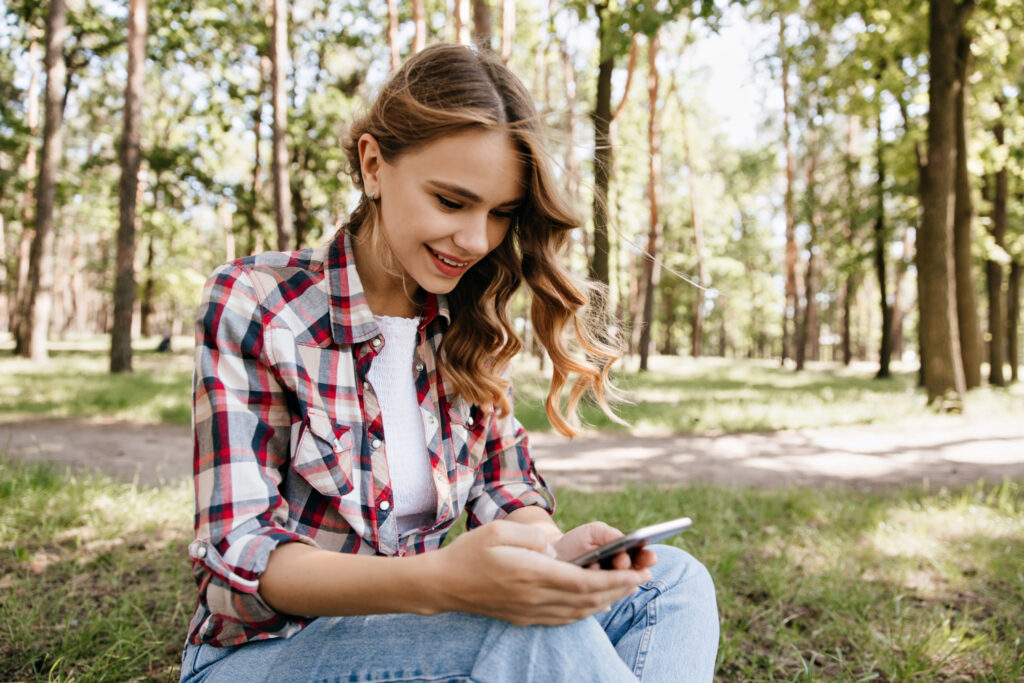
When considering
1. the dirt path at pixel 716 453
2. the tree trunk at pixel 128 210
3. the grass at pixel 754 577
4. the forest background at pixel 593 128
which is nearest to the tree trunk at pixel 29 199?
the forest background at pixel 593 128

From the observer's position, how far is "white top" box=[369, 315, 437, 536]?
1.60m

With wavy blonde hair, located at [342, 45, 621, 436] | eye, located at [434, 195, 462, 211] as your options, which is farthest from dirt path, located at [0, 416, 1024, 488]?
eye, located at [434, 195, 462, 211]

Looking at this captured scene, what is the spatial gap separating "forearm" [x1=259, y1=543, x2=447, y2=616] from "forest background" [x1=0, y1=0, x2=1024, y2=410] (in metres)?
1.11

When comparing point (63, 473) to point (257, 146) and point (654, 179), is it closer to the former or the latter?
point (654, 179)

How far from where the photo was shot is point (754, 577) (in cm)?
300

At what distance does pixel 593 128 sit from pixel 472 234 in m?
0.76

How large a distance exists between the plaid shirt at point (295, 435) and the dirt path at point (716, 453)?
11.3 feet

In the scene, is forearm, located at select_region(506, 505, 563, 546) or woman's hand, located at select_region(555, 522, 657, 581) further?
forearm, located at select_region(506, 505, 563, 546)

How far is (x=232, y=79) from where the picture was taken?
15.5 m

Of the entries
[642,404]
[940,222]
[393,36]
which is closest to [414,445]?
[642,404]

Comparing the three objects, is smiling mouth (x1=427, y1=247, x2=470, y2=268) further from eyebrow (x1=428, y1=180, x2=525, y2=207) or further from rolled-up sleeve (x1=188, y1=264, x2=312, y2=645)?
rolled-up sleeve (x1=188, y1=264, x2=312, y2=645)

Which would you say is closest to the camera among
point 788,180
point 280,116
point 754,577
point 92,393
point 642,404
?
point 754,577

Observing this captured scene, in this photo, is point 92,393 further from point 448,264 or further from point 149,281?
point 149,281

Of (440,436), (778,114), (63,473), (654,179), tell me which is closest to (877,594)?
(440,436)
